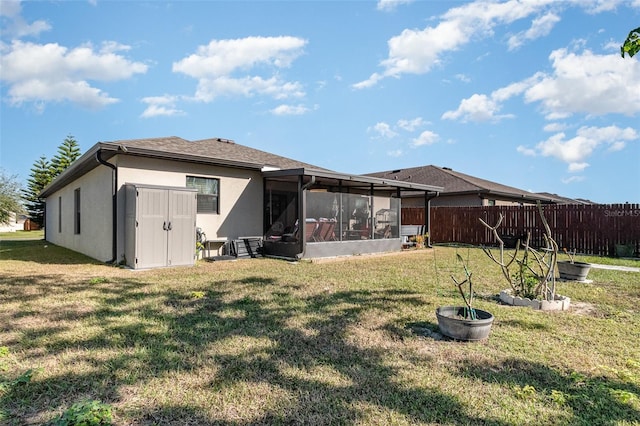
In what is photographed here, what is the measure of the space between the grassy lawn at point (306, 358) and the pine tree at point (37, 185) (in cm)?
4010

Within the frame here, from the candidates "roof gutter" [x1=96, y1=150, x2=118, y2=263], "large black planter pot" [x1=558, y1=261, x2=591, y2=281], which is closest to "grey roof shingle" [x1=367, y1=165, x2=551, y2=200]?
"large black planter pot" [x1=558, y1=261, x2=591, y2=281]

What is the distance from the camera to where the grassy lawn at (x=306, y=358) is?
7.54 ft

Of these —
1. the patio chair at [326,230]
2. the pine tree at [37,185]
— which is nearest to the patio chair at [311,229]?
the patio chair at [326,230]

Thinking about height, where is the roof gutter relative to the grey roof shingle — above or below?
below

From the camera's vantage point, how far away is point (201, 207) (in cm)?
988

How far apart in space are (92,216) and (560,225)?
16.7 meters

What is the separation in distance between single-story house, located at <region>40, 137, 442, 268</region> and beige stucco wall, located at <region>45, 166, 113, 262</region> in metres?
0.03

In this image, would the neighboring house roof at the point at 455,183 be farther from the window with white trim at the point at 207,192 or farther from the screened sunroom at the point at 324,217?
the window with white trim at the point at 207,192

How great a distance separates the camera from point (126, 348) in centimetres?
329

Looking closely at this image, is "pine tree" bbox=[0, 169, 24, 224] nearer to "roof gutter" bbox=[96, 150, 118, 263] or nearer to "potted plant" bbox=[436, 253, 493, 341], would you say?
"roof gutter" bbox=[96, 150, 118, 263]

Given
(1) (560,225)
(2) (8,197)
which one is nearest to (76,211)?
(1) (560,225)

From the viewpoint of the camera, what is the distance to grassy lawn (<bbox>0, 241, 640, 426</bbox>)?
2299 millimetres

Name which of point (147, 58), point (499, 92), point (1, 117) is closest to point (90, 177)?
point (147, 58)

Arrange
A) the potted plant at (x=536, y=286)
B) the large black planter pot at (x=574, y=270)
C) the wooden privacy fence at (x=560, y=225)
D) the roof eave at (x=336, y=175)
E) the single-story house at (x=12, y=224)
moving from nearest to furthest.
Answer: the potted plant at (x=536, y=286), the large black planter pot at (x=574, y=270), the roof eave at (x=336, y=175), the wooden privacy fence at (x=560, y=225), the single-story house at (x=12, y=224)
